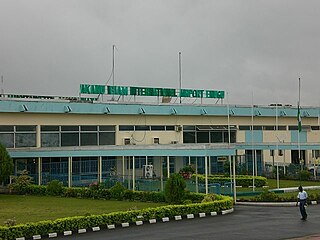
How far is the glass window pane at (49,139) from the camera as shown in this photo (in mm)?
40406

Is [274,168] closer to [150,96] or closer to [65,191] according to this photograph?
[150,96]

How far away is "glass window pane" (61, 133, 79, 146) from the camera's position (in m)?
41.4

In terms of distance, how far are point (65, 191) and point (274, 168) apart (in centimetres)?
2163

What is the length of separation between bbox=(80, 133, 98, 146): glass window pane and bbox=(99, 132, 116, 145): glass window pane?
47cm

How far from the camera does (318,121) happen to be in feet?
184

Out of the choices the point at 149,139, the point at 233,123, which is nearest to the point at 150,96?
the point at 149,139

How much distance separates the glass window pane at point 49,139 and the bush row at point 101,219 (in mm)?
19188

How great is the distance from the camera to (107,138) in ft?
144

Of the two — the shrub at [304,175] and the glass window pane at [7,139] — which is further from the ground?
the glass window pane at [7,139]

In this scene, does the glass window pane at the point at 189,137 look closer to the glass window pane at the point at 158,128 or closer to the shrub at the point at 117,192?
the glass window pane at the point at 158,128

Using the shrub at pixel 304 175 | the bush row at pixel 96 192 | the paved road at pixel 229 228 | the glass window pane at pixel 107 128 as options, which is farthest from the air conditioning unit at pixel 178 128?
the paved road at pixel 229 228

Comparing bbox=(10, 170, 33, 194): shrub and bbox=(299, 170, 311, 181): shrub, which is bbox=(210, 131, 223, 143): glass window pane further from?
bbox=(10, 170, 33, 194): shrub

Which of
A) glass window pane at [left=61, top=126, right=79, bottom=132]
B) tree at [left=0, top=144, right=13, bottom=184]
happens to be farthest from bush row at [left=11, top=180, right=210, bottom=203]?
glass window pane at [left=61, top=126, right=79, bottom=132]

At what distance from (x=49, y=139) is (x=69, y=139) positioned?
1.61 m
